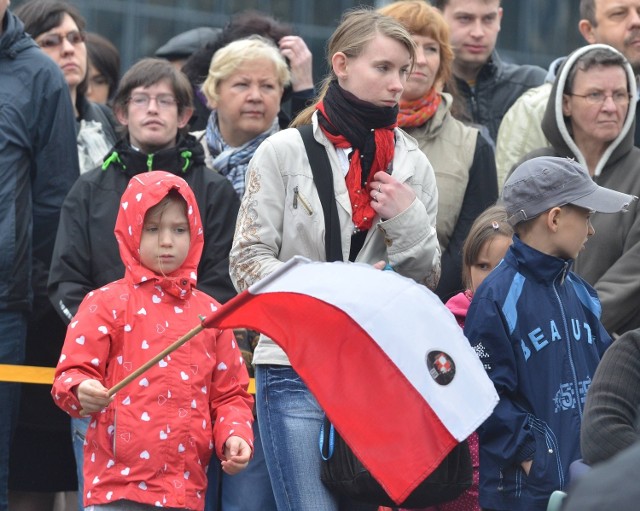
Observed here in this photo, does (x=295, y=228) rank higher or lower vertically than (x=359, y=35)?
lower

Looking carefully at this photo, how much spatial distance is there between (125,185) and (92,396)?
1.88 metres

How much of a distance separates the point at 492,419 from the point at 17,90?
320cm

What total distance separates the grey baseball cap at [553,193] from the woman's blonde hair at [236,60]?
2.24m

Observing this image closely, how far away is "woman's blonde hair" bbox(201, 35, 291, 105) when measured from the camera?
24.6ft

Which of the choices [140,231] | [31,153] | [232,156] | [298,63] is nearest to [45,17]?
[31,153]

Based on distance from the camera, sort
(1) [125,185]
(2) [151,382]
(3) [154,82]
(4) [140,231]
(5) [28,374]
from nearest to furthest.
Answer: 1. (2) [151,382]
2. (4) [140,231]
3. (1) [125,185]
4. (5) [28,374]
5. (3) [154,82]

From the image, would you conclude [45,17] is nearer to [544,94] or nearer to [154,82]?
[154,82]

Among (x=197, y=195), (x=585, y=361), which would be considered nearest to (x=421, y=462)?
(x=585, y=361)

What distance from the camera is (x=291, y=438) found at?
537cm

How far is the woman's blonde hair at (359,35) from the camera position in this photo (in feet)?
18.8

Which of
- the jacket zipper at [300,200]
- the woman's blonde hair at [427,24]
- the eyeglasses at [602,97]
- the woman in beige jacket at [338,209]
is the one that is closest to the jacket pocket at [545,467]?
the woman in beige jacket at [338,209]

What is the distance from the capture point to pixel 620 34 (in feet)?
25.8

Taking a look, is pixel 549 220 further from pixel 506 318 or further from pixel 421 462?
pixel 421 462

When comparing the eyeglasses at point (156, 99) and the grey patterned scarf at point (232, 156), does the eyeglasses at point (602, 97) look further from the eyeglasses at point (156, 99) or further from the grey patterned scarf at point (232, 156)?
the eyeglasses at point (156, 99)
